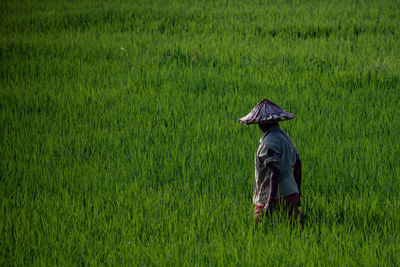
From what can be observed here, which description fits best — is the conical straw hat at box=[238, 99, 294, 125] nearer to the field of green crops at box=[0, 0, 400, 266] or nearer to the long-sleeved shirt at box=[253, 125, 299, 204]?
the long-sleeved shirt at box=[253, 125, 299, 204]

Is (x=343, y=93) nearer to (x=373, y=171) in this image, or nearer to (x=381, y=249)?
(x=373, y=171)

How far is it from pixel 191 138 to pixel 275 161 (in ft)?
6.98

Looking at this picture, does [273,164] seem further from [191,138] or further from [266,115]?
[191,138]

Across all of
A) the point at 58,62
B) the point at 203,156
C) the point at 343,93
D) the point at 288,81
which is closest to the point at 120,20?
the point at 58,62

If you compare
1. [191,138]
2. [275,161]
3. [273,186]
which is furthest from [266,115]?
[191,138]

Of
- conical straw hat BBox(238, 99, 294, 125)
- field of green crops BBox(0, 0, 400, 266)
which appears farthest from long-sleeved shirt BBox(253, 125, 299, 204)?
field of green crops BBox(0, 0, 400, 266)

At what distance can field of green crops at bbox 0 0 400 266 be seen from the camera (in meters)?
2.97

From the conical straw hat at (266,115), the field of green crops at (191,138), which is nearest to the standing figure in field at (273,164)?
the conical straw hat at (266,115)

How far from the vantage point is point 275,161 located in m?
2.92

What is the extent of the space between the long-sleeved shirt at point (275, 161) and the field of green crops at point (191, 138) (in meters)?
0.24

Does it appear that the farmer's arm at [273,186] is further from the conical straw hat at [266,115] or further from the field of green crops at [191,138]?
the conical straw hat at [266,115]

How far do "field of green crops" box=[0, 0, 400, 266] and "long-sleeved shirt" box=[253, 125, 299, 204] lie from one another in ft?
0.80

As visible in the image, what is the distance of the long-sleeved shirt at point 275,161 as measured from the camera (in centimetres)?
294

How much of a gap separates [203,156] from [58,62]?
15.3ft
